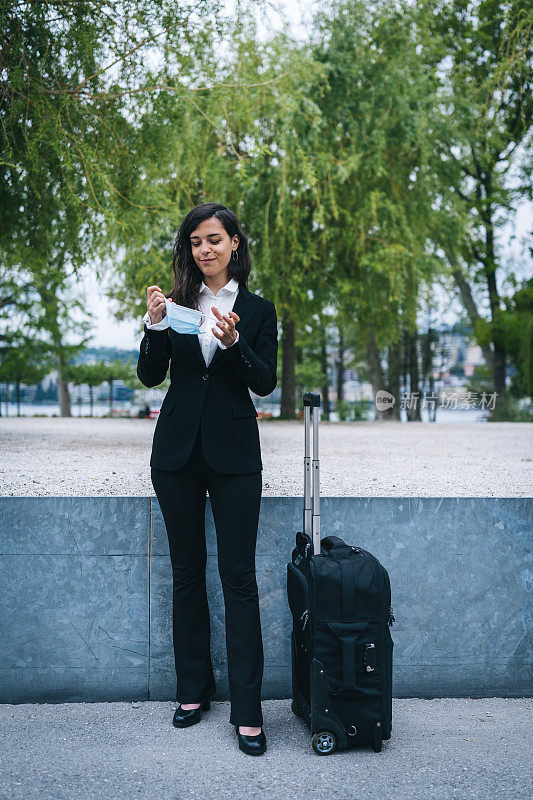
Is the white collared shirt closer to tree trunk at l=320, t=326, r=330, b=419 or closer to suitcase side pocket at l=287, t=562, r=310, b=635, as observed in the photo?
suitcase side pocket at l=287, t=562, r=310, b=635

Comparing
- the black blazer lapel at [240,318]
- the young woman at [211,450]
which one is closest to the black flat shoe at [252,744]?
the young woman at [211,450]

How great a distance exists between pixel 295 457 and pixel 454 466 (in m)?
1.48

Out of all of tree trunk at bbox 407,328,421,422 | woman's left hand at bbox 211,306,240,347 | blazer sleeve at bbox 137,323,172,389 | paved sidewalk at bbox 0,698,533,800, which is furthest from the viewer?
tree trunk at bbox 407,328,421,422

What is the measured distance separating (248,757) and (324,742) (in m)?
0.29

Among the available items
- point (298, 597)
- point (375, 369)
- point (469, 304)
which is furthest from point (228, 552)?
point (469, 304)

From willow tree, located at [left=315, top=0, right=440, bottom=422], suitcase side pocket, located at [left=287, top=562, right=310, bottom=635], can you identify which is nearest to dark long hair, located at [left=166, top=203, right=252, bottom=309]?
suitcase side pocket, located at [left=287, top=562, right=310, bottom=635]

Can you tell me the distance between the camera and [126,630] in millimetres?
3250

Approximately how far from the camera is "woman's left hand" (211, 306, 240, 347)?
2.64 meters

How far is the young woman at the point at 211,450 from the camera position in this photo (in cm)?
285

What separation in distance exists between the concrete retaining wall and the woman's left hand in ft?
2.93

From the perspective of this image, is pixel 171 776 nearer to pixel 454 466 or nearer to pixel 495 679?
pixel 495 679

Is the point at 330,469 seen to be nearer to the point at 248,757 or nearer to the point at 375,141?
the point at 248,757

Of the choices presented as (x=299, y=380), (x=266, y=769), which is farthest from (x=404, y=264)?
(x=299, y=380)

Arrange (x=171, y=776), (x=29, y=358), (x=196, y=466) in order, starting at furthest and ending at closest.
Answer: (x=29, y=358) < (x=196, y=466) < (x=171, y=776)
